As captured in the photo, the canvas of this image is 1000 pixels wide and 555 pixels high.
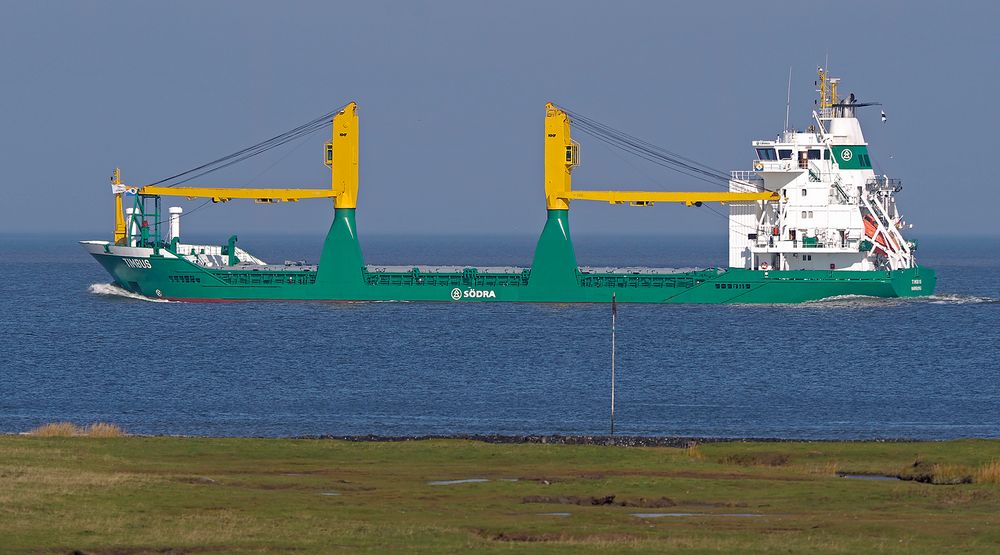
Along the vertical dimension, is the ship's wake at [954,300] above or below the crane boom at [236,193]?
below

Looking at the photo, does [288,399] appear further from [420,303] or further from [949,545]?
[420,303]

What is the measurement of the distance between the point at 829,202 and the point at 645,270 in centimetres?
1128

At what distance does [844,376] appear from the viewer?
5066 cm

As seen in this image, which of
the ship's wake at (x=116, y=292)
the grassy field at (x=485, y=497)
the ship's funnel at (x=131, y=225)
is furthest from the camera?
the ship's wake at (x=116, y=292)

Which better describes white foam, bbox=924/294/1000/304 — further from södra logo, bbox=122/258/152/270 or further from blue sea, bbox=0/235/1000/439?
södra logo, bbox=122/258/152/270

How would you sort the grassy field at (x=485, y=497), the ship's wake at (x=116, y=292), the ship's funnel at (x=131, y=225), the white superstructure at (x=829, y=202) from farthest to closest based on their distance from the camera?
the ship's wake at (x=116, y=292)
the ship's funnel at (x=131, y=225)
the white superstructure at (x=829, y=202)
the grassy field at (x=485, y=497)

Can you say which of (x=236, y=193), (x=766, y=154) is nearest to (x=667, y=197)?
(x=766, y=154)

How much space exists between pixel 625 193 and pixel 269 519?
53860mm

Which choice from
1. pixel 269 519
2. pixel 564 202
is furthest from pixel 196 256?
pixel 269 519

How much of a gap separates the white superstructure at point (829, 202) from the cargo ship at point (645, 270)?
0.23ft

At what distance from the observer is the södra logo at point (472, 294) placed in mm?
77812

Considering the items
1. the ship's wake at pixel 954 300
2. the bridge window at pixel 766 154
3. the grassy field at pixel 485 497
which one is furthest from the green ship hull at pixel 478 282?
the grassy field at pixel 485 497

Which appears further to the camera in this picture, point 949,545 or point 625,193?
point 625,193

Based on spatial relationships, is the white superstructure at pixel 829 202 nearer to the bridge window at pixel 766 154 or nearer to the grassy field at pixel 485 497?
the bridge window at pixel 766 154
